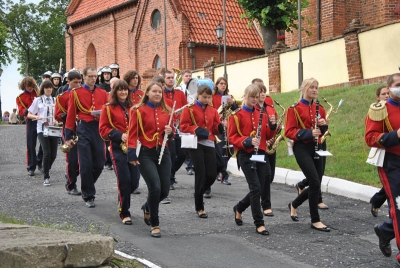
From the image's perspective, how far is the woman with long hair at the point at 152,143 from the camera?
9.13 metres

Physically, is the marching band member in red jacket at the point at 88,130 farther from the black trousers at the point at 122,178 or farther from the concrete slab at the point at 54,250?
the concrete slab at the point at 54,250

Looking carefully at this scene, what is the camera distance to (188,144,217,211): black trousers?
1035cm

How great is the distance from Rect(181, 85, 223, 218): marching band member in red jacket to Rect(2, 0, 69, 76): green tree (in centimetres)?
6617

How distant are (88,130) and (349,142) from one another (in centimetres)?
634

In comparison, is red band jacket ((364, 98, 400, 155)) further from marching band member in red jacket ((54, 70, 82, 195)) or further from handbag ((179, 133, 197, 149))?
marching band member in red jacket ((54, 70, 82, 195))

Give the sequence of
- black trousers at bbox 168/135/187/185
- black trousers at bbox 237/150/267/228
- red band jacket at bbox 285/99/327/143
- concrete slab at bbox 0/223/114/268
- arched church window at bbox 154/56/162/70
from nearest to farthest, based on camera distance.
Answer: concrete slab at bbox 0/223/114/268, black trousers at bbox 237/150/267/228, red band jacket at bbox 285/99/327/143, black trousers at bbox 168/135/187/185, arched church window at bbox 154/56/162/70

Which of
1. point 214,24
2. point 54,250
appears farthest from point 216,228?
point 214,24

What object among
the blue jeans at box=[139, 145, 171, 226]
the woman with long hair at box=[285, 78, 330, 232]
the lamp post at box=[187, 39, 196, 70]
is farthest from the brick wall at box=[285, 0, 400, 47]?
the blue jeans at box=[139, 145, 171, 226]

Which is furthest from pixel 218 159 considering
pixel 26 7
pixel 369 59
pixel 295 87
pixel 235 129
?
pixel 26 7

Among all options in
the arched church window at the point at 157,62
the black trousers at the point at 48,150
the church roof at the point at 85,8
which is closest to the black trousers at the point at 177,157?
the black trousers at the point at 48,150

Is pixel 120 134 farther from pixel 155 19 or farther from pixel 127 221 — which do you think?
pixel 155 19

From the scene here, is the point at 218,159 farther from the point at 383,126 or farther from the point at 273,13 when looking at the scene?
the point at 273,13

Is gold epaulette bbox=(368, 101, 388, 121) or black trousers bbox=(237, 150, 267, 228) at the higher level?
gold epaulette bbox=(368, 101, 388, 121)

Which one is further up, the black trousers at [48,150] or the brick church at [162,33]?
the brick church at [162,33]
